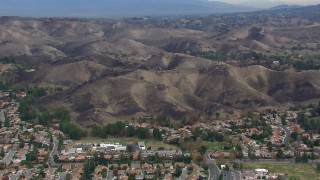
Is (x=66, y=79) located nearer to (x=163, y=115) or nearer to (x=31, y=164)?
(x=163, y=115)

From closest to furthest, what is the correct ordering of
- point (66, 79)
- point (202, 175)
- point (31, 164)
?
1. point (202, 175)
2. point (31, 164)
3. point (66, 79)

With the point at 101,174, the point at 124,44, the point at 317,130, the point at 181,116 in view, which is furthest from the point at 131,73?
the point at 124,44

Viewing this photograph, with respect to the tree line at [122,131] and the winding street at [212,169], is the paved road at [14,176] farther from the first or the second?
the winding street at [212,169]

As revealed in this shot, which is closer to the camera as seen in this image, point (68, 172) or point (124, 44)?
point (68, 172)

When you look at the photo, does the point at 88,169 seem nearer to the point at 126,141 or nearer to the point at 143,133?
the point at 126,141

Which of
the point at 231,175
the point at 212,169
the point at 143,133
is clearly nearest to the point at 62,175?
the point at 212,169

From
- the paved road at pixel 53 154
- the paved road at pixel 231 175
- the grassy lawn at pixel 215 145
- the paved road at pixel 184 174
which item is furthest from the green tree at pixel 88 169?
the grassy lawn at pixel 215 145
